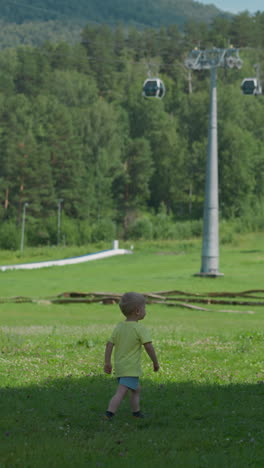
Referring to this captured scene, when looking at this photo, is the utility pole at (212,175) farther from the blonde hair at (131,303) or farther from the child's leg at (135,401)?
the child's leg at (135,401)

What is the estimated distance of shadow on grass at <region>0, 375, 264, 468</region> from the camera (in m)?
7.08

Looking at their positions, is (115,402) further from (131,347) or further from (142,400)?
(142,400)

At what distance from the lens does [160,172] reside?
137750 mm

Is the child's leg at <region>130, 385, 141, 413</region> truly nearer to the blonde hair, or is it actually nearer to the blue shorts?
the blue shorts

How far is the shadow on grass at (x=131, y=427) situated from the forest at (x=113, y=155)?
93504 millimetres

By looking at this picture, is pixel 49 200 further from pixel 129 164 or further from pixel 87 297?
pixel 87 297

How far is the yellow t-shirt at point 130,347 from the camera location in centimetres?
966

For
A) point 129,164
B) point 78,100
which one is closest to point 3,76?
point 78,100

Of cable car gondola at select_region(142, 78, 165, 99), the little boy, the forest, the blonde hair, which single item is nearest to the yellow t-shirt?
the little boy

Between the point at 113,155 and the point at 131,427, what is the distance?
404 ft

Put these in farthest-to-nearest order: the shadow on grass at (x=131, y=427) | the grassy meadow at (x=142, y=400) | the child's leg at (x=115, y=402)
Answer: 1. the child's leg at (x=115, y=402)
2. the grassy meadow at (x=142, y=400)
3. the shadow on grass at (x=131, y=427)

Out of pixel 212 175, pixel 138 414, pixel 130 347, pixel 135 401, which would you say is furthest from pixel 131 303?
pixel 212 175

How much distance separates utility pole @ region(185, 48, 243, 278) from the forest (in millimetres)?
56408

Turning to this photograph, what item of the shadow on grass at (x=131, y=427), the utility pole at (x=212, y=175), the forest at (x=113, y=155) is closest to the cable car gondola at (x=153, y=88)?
the utility pole at (x=212, y=175)
